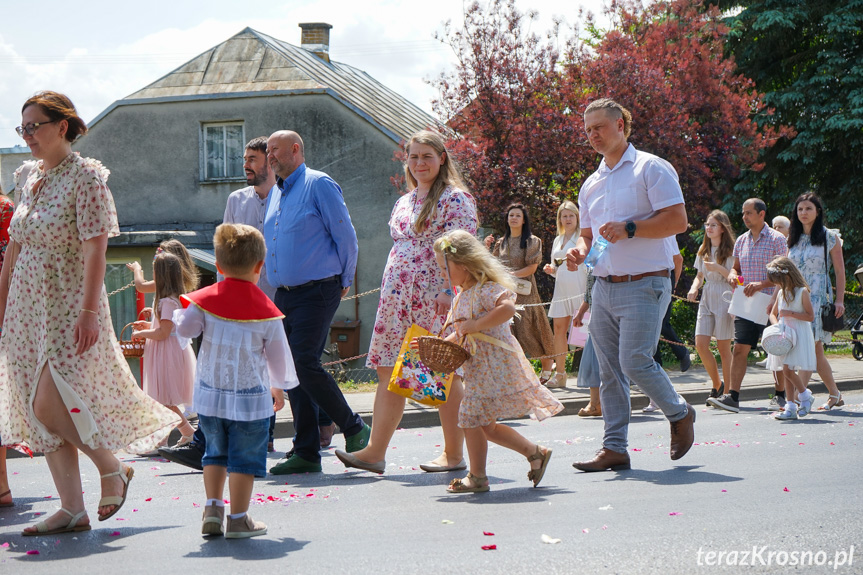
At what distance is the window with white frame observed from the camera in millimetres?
22547

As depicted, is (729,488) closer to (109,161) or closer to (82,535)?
(82,535)

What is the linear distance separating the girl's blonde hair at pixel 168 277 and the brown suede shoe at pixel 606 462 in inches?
140

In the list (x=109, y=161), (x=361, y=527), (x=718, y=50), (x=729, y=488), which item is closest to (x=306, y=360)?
(x=361, y=527)

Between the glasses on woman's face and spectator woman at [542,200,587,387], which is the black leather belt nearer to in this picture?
the glasses on woman's face

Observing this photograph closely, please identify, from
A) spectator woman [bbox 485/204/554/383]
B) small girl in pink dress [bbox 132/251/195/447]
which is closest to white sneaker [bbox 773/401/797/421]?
spectator woman [bbox 485/204/554/383]

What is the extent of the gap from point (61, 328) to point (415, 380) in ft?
6.65

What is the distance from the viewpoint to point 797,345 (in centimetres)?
951

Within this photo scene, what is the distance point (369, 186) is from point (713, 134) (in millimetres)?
7187

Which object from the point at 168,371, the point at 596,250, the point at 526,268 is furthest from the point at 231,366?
the point at 526,268

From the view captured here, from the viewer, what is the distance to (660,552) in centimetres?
421

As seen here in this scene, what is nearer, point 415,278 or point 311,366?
point 415,278

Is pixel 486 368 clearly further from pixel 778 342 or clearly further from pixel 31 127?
pixel 778 342

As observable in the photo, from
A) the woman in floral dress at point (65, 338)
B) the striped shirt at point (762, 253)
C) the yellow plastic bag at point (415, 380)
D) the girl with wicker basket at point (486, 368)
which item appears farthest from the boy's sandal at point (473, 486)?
the striped shirt at point (762, 253)

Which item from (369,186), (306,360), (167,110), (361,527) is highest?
(167,110)
